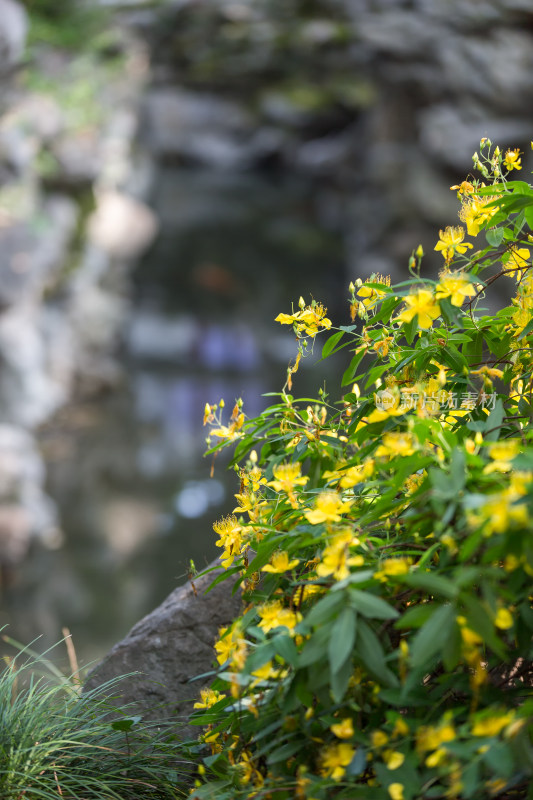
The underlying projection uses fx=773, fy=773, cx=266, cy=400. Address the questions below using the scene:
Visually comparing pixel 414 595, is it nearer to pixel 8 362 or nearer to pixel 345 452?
pixel 345 452

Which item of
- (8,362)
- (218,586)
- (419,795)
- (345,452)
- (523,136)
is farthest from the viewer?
(523,136)

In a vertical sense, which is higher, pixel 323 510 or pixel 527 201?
pixel 527 201

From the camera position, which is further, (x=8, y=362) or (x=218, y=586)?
(x=8, y=362)

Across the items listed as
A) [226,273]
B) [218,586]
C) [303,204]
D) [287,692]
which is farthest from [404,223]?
[287,692]

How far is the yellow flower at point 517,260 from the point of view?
929mm

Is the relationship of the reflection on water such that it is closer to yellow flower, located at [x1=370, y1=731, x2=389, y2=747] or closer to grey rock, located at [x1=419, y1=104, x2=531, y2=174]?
grey rock, located at [x1=419, y1=104, x2=531, y2=174]

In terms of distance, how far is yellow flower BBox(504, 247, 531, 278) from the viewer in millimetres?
929

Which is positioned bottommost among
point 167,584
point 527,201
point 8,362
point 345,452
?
point 167,584

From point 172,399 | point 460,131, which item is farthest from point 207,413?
point 460,131

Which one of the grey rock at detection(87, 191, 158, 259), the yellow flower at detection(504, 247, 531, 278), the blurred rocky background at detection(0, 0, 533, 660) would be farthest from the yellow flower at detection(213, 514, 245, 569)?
the grey rock at detection(87, 191, 158, 259)

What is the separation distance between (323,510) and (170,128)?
1019 centimetres

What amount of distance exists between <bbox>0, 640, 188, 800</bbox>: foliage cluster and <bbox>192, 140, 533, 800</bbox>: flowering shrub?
0.41ft

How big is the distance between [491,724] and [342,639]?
5.0 inches

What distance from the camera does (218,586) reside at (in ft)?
4.00
